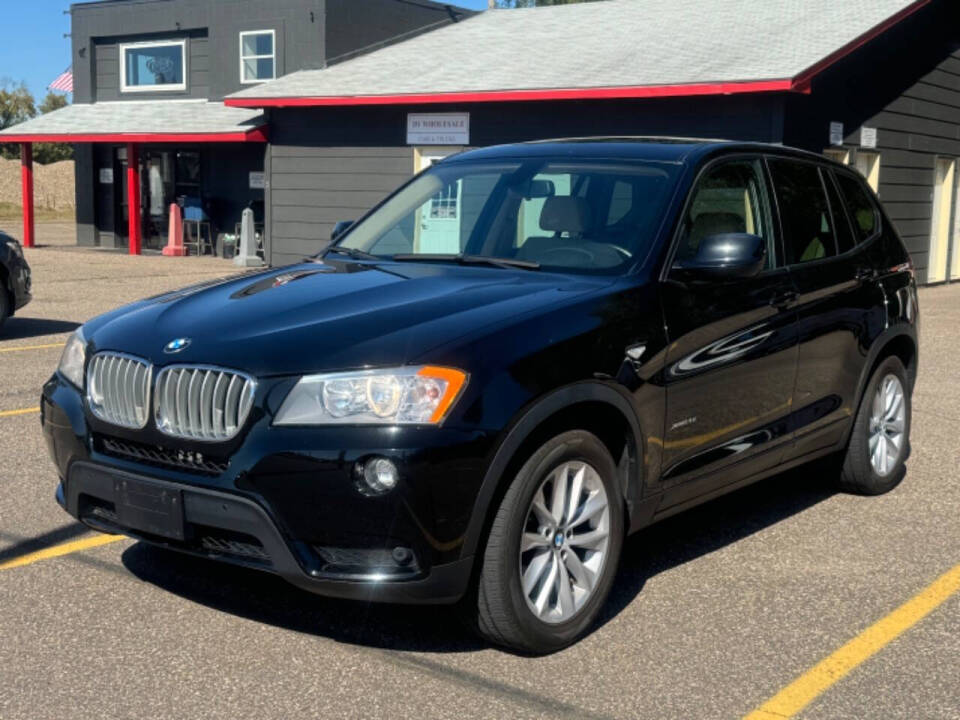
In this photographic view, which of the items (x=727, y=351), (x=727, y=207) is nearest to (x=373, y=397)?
(x=727, y=351)

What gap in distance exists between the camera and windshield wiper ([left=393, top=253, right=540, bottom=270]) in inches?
191

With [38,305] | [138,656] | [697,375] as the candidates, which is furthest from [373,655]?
[38,305]

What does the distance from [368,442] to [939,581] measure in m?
2.69

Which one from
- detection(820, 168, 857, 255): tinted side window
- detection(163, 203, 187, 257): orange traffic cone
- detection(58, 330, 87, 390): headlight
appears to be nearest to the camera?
detection(58, 330, 87, 390): headlight

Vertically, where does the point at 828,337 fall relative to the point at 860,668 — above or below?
above

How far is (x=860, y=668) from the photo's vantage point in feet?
13.5

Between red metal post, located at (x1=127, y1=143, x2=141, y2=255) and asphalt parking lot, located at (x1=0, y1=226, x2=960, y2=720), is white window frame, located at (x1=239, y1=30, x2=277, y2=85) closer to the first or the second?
red metal post, located at (x1=127, y1=143, x2=141, y2=255)

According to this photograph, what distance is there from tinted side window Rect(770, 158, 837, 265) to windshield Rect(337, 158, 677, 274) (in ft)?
2.65

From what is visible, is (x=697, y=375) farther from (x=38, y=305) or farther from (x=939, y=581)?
(x=38, y=305)

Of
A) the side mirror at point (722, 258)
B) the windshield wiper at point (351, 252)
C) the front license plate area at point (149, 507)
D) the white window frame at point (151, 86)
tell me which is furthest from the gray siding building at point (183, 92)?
the front license plate area at point (149, 507)

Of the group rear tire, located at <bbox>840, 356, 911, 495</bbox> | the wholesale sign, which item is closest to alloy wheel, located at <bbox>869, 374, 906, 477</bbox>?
rear tire, located at <bbox>840, 356, 911, 495</bbox>

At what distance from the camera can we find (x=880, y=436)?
6.41 m

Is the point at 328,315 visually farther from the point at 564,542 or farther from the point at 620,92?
the point at 620,92

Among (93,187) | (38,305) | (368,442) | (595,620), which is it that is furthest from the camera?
(93,187)
